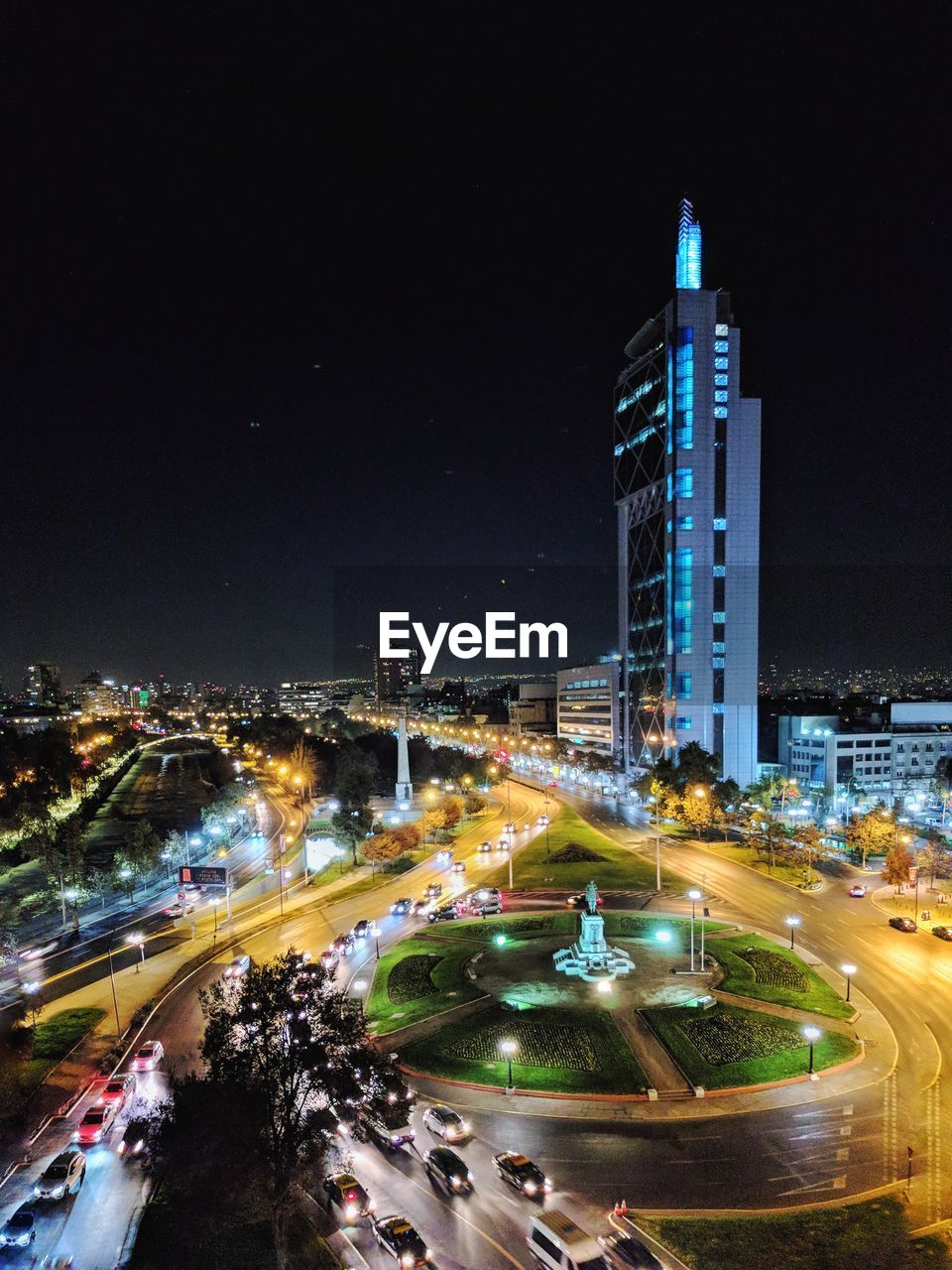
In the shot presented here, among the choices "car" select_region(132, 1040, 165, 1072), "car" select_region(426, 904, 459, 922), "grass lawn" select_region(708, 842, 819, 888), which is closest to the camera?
"car" select_region(132, 1040, 165, 1072)

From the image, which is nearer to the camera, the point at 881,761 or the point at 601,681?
the point at 881,761

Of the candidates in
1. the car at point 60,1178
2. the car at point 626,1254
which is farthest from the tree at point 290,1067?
the car at point 60,1178

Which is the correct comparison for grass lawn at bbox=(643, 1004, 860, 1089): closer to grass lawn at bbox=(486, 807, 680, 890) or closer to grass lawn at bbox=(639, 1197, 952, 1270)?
grass lawn at bbox=(639, 1197, 952, 1270)

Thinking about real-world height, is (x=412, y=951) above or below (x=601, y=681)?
below

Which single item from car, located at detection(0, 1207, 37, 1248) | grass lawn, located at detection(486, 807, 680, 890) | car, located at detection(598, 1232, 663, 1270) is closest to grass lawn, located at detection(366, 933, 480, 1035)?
car, located at detection(0, 1207, 37, 1248)

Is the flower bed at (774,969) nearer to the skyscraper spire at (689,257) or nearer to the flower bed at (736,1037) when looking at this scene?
the flower bed at (736,1037)

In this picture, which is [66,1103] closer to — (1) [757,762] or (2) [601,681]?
(1) [757,762]

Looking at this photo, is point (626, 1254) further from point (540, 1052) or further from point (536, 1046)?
point (536, 1046)

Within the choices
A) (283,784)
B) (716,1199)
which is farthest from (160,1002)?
(283,784)
